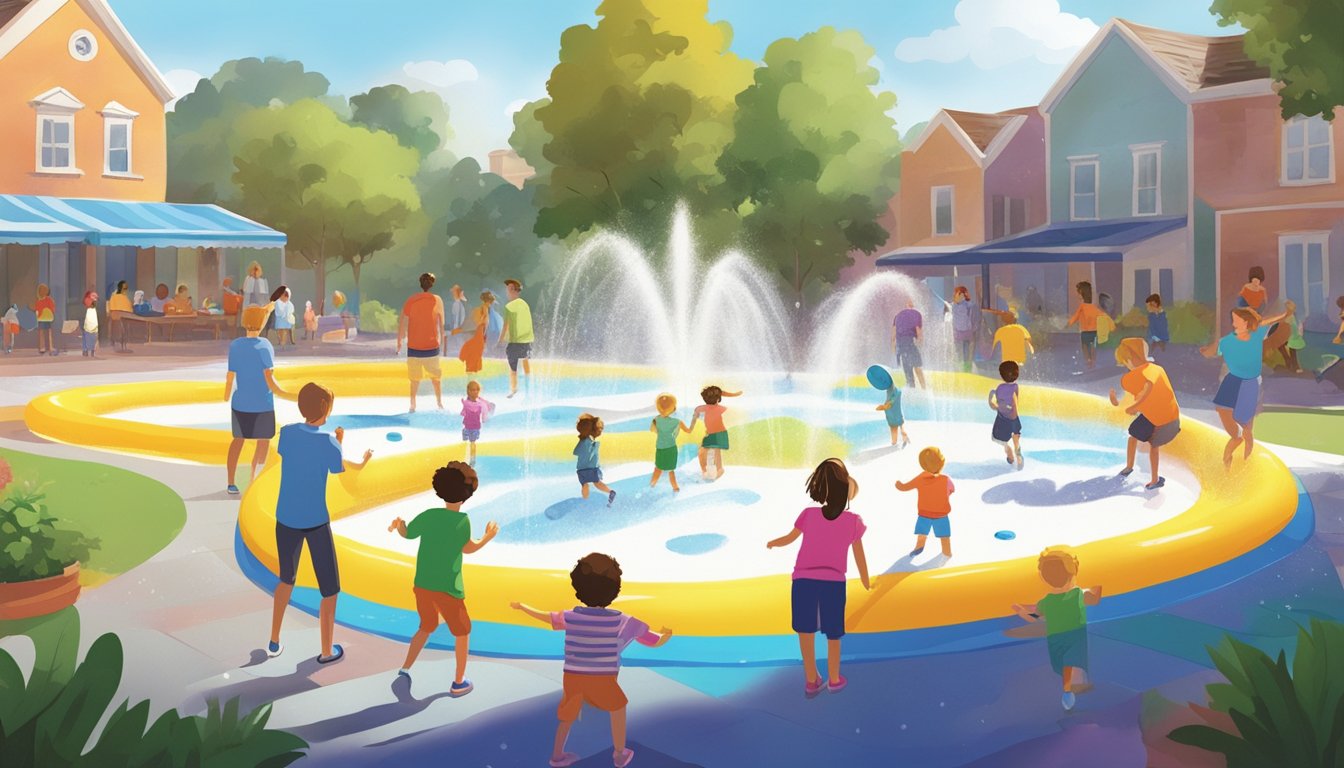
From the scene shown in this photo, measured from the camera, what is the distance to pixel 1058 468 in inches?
630

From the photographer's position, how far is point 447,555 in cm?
703

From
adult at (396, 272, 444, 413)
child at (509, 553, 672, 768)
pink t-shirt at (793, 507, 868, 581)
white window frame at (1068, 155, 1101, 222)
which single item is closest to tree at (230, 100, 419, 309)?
white window frame at (1068, 155, 1101, 222)

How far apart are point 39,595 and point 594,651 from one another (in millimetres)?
4419

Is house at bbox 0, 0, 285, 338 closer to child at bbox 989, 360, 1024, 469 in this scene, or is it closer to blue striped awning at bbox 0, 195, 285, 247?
blue striped awning at bbox 0, 195, 285, 247

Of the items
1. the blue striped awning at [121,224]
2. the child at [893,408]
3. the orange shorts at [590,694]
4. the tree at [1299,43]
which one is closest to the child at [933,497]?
the orange shorts at [590,694]

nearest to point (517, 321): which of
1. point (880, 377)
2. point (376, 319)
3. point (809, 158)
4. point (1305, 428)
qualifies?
point (880, 377)

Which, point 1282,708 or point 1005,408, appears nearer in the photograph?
point 1282,708

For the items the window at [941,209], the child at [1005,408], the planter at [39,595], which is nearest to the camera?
the planter at [39,595]

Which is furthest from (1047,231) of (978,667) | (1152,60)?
(978,667)

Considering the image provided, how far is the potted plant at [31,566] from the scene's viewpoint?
852cm

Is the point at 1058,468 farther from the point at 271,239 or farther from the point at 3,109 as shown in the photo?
the point at 3,109

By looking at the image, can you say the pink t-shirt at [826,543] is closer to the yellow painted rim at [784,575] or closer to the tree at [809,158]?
the yellow painted rim at [784,575]

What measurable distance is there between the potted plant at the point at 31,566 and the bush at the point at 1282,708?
6.81 m

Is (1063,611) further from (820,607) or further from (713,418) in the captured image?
(713,418)
